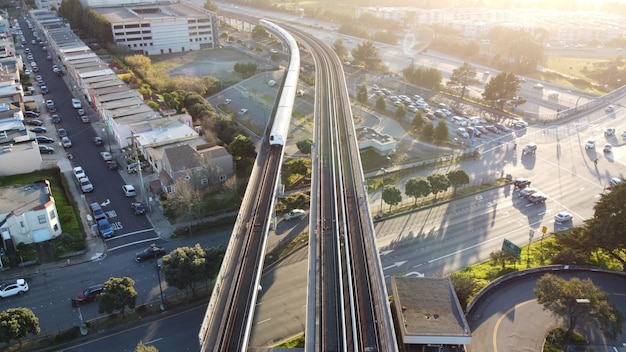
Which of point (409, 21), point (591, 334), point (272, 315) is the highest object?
point (409, 21)

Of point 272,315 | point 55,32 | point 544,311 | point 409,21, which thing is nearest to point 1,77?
point 55,32

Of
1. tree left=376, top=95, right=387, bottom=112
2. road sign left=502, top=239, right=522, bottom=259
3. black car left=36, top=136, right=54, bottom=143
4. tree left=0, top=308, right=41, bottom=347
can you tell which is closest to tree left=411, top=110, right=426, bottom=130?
tree left=376, top=95, right=387, bottom=112

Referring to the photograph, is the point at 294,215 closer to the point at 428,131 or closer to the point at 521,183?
the point at 521,183

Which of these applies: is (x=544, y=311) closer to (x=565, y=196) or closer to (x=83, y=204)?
(x=565, y=196)

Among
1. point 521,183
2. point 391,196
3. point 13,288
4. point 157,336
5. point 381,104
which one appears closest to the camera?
point 157,336

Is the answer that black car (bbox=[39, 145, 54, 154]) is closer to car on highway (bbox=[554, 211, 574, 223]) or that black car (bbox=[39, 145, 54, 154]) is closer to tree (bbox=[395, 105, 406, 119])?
tree (bbox=[395, 105, 406, 119])

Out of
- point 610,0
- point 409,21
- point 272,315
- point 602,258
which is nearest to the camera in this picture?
point 272,315

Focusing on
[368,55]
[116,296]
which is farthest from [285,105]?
[368,55]
